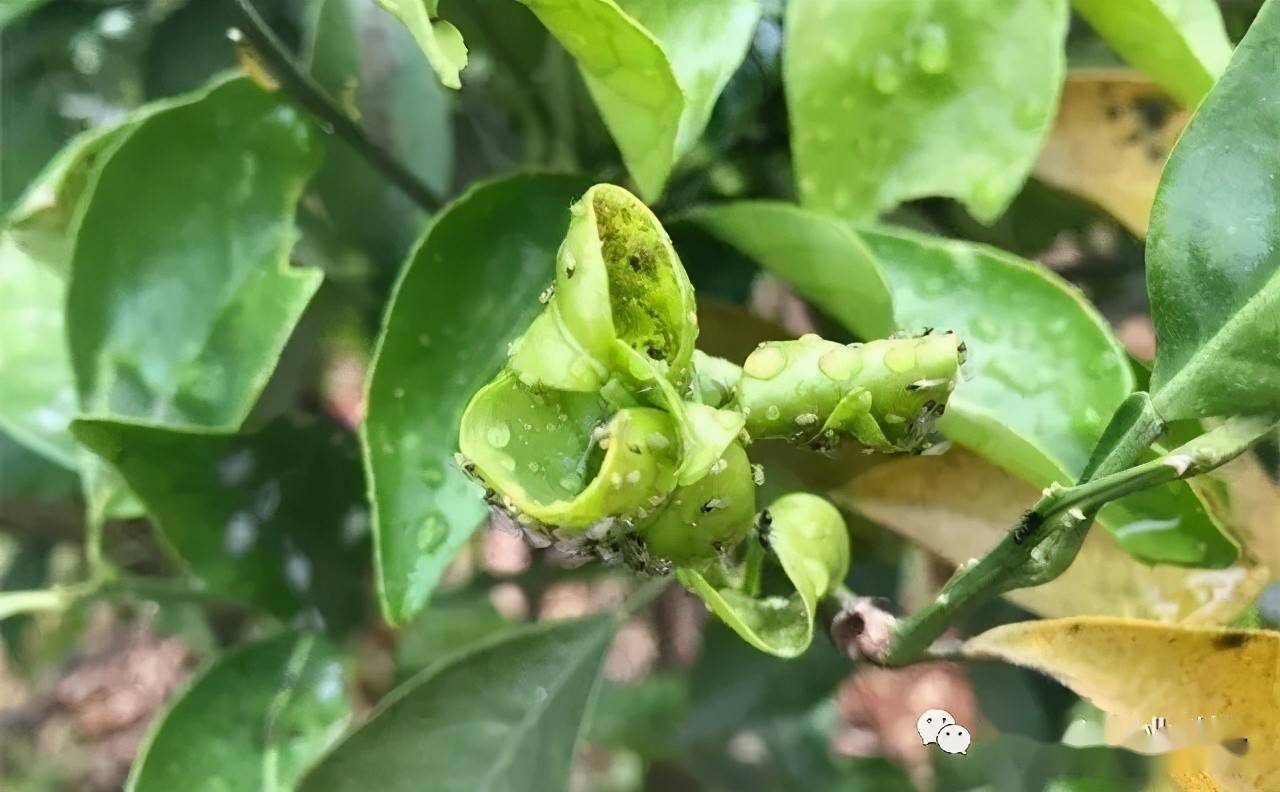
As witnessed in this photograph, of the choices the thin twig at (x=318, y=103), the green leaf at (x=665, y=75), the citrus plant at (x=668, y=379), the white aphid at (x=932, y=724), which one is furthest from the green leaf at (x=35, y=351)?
the white aphid at (x=932, y=724)

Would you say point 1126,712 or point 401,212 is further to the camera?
point 401,212

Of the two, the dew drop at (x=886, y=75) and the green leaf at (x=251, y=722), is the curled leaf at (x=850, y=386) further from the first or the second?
the green leaf at (x=251, y=722)

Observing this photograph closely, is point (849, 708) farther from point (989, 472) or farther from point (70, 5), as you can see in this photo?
point (70, 5)

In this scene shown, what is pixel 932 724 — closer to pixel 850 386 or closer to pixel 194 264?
pixel 850 386

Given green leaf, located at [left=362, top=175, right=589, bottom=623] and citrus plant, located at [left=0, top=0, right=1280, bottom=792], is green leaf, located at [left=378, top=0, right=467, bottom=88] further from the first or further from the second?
green leaf, located at [left=362, top=175, right=589, bottom=623]

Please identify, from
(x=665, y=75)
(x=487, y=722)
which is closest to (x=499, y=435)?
(x=665, y=75)

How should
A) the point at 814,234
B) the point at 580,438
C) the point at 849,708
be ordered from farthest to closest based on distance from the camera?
the point at 849,708 < the point at 814,234 < the point at 580,438

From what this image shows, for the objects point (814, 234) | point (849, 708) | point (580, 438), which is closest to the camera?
point (580, 438)

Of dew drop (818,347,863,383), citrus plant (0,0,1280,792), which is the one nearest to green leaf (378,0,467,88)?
citrus plant (0,0,1280,792)

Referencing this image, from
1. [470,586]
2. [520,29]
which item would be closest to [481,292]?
[520,29]
